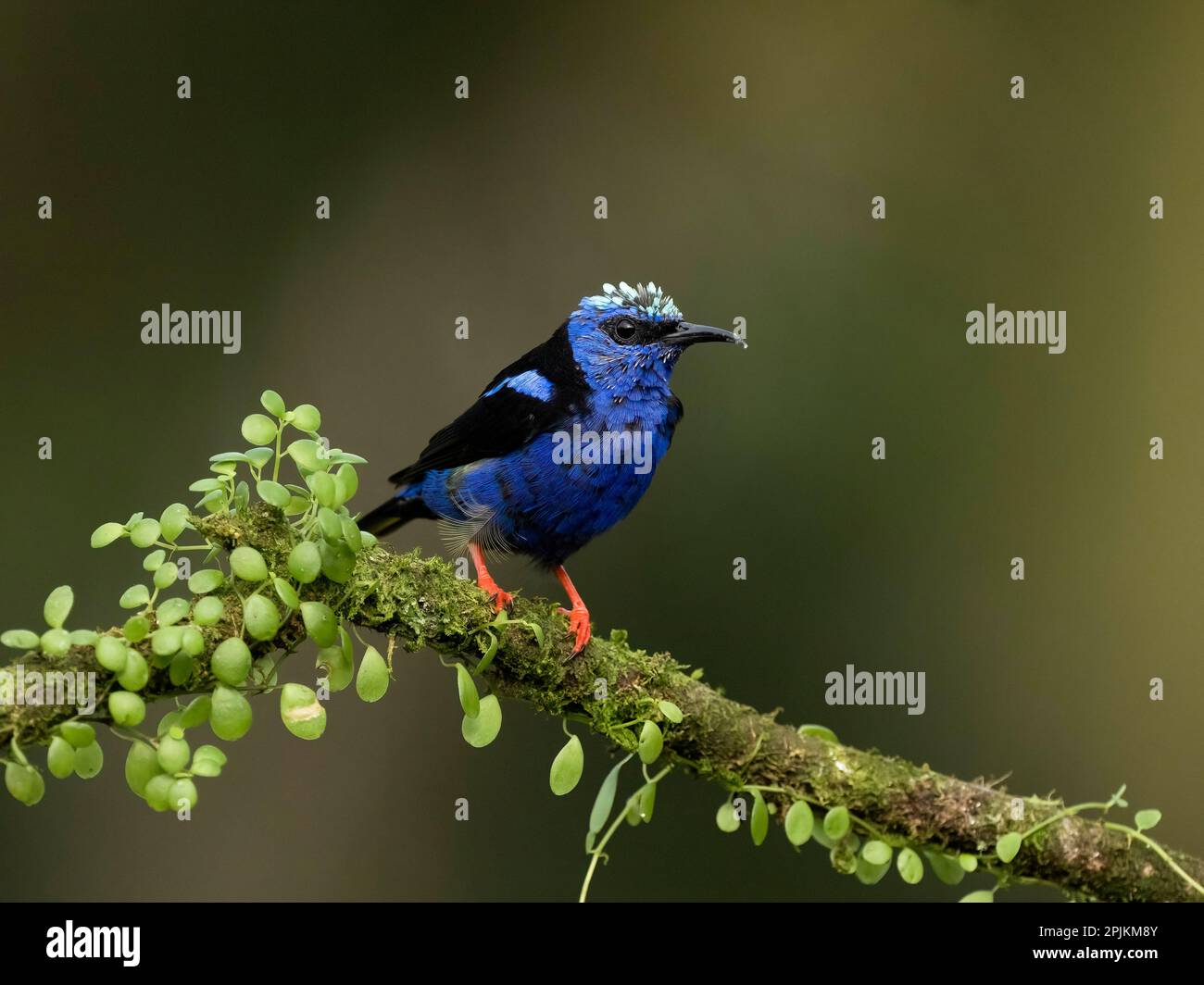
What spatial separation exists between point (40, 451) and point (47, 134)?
1.53 metres

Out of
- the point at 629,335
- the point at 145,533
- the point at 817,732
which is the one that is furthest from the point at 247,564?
the point at 629,335

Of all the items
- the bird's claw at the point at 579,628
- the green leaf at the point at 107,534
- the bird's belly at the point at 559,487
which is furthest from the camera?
the bird's belly at the point at 559,487

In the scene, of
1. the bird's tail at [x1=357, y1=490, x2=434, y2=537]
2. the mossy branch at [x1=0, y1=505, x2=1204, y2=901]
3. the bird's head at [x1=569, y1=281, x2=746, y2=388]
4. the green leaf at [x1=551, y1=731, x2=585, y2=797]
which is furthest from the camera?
the bird's tail at [x1=357, y1=490, x2=434, y2=537]

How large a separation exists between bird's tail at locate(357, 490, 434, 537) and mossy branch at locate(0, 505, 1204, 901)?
88cm

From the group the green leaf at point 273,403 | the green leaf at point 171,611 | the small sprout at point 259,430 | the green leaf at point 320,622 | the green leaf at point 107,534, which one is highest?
the green leaf at point 273,403

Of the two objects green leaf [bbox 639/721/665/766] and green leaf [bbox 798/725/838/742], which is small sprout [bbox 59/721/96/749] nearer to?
green leaf [bbox 639/721/665/766]

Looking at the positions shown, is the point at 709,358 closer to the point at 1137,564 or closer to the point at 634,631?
the point at 634,631

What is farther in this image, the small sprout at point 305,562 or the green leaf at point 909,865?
the green leaf at point 909,865

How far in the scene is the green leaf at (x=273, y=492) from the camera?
2.41 m

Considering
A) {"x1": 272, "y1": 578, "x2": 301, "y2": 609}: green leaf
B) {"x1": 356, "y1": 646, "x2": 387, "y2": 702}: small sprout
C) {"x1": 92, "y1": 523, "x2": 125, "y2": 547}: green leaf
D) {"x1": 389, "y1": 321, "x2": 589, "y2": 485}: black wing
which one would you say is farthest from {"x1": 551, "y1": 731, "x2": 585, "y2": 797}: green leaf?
{"x1": 389, "y1": 321, "x2": 589, "y2": 485}: black wing

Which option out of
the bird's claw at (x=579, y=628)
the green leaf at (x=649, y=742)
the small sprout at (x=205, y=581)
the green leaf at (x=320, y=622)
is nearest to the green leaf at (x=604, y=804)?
the green leaf at (x=649, y=742)

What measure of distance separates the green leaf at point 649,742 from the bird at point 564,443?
0.71 metres

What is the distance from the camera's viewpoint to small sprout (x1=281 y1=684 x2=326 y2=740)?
2281 mm

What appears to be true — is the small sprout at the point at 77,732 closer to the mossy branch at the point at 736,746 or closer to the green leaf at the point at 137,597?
the green leaf at the point at 137,597
